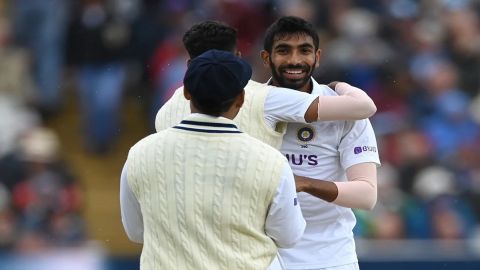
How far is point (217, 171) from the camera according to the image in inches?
203

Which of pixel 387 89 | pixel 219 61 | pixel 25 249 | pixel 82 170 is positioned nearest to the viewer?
pixel 219 61

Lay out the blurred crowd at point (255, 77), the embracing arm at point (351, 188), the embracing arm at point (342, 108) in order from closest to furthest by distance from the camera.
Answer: the embracing arm at point (351, 188)
the embracing arm at point (342, 108)
the blurred crowd at point (255, 77)

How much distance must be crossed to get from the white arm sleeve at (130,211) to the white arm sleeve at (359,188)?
1017 mm

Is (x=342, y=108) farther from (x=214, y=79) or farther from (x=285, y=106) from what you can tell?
(x=214, y=79)

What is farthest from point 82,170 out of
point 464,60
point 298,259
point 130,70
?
point 298,259

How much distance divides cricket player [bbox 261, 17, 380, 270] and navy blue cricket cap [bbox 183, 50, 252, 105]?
3.23 feet

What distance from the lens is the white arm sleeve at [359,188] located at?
19.8 ft

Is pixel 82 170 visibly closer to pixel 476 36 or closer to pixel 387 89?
pixel 387 89

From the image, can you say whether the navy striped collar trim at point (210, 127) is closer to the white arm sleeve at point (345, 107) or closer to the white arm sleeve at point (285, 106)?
the white arm sleeve at point (285, 106)

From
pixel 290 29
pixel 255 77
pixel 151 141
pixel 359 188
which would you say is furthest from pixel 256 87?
pixel 255 77

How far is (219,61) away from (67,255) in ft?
23.7

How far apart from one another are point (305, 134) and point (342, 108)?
28cm

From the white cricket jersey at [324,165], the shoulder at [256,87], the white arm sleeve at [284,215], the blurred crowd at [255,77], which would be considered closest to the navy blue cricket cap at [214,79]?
the white arm sleeve at [284,215]

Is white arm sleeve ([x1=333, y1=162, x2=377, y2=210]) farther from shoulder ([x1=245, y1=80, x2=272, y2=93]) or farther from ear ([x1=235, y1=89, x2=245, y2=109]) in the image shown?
ear ([x1=235, y1=89, x2=245, y2=109])
